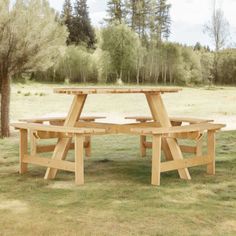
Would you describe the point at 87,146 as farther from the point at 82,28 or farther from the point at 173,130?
the point at 82,28

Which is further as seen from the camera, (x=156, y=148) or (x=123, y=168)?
(x=123, y=168)

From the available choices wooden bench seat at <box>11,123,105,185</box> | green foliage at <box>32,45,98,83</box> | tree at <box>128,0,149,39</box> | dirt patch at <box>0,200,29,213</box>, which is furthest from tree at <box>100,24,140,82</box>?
dirt patch at <box>0,200,29,213</box>

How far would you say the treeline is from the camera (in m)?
26.1

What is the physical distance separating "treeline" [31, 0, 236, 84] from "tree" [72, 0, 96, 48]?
6.43 feet

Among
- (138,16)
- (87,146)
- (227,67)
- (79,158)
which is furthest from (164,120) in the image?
(138,16)

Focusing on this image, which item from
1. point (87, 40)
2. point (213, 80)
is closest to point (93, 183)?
point (213, 80)

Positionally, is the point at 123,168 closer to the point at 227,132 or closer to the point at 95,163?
the point at 95,163

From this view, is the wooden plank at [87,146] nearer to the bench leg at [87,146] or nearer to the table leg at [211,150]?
the bench leg at [87,146]

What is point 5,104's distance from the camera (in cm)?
766

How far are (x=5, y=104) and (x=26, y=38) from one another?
4.27 ft

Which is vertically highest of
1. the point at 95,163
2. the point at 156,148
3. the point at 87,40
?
the point at 87,40

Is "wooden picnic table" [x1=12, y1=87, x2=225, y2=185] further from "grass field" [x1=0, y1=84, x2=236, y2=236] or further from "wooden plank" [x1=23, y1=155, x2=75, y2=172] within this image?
"grass field" [x1=0, y1=84, x2=236, y2=236]

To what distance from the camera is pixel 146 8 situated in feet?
100

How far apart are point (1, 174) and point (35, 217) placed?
1.55 metres
